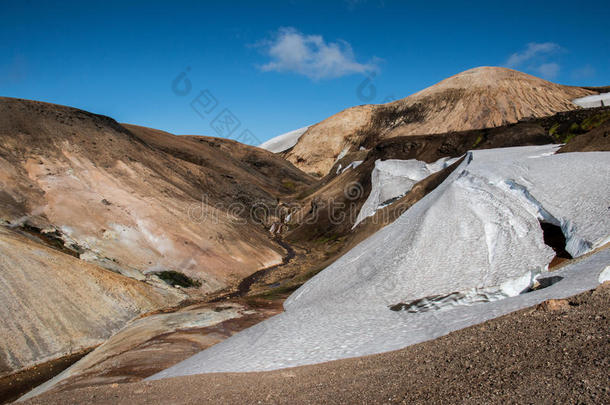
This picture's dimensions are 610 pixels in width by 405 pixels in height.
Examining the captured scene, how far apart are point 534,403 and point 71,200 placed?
35.2m

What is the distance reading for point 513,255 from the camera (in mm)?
14133

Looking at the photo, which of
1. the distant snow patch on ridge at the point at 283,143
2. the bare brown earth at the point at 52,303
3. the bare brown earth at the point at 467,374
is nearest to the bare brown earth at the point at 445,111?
the distant snow patch on ridge at the point at 283,143

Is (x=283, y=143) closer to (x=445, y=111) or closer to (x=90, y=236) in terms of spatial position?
(x=445, y=111)

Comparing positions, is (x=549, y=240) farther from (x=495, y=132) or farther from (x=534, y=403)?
(x=495, y=132)

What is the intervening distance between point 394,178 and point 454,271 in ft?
83.9

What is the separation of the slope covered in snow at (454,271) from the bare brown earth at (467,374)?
1.19 meters

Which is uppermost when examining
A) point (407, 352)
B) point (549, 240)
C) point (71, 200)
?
point (71, 200)

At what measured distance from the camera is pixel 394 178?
39531 millimetres

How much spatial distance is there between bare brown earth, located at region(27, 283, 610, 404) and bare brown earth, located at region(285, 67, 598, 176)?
274ft

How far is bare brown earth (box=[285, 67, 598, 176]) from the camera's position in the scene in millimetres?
86062

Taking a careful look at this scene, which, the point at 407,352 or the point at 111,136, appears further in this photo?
the point at 111,136

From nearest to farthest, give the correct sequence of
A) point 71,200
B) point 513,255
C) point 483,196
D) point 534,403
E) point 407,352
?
point 534,403, point 407,352, point 513,255, point 483,196, point 71,200

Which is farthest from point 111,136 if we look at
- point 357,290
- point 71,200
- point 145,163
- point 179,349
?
point 357,290

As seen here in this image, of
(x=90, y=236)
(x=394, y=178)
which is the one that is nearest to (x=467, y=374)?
(x=90, y=236)
